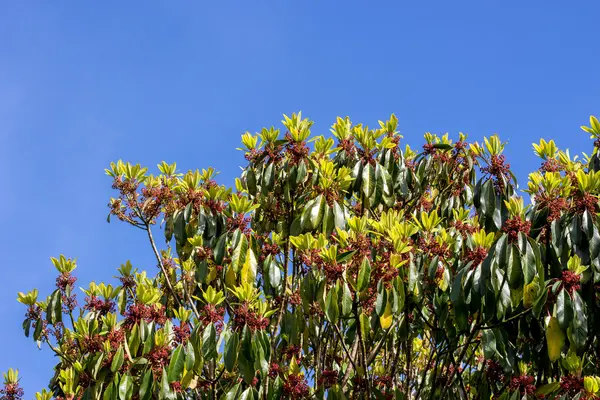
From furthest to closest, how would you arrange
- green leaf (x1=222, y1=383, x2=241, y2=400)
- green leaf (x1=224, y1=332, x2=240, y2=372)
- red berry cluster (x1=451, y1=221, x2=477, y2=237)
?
red berry cluster (x1=451, y1=221, x2=477, y2=237) < green leaf (x1=222, y1=383, x2=241, y2=400) < green leaf (x1=224, y1=332, x2=240, y2=372)

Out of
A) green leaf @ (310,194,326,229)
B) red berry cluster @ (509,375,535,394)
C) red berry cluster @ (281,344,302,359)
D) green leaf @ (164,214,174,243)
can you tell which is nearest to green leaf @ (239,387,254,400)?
red berry cluster @ (281,344,302,359)

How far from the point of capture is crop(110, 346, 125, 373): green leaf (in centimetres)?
618

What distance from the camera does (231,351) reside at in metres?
5.92

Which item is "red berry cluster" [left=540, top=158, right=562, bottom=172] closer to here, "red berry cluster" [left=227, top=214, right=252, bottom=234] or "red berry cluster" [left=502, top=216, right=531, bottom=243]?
"red berry cluster" [left=502, top=216, right=531, bottom=243]

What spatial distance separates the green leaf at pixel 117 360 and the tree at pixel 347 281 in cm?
1

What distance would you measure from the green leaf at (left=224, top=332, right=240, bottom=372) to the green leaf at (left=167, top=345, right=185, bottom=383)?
0.35m

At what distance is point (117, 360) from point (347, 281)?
1.83 m

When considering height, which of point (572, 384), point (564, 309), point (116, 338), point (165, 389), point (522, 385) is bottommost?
point (572, 384)

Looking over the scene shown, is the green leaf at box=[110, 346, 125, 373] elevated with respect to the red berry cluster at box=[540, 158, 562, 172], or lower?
lower

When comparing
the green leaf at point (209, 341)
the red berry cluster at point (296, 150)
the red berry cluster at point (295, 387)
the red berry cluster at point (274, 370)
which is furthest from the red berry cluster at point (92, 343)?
the red berry cluster at point (296, 150)

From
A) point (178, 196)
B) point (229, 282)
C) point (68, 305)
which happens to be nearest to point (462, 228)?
point (229, 282)

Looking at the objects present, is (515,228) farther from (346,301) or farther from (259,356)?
(259,356)

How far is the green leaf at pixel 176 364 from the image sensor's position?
598 centimetres

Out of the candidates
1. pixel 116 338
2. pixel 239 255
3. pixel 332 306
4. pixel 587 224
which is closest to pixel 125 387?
pixel 116 338
